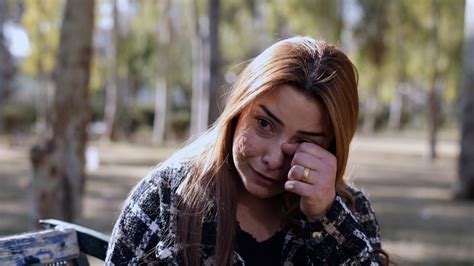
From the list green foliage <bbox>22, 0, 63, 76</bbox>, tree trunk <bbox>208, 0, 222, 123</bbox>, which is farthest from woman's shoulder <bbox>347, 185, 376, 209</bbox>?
green foliage <bbox>22, 0, 63, 76</bbox>

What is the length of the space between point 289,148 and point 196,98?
73.2 ft

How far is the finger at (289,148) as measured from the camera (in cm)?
181

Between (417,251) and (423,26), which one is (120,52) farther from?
(417,251)

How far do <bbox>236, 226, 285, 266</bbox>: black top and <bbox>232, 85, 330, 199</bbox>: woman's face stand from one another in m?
0.15

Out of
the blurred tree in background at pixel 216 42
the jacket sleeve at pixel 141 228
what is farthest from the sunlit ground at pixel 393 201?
the blurred tree in background at pixel 216 42

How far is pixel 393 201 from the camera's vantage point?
11008mm

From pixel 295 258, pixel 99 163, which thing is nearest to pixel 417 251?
pixel 295 258

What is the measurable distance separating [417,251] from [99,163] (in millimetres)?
11341

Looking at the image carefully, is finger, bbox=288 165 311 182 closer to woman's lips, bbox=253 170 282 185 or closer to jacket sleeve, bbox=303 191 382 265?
woman's lips, bbox=253 170 282 185

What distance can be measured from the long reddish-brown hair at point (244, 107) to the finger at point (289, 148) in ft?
0.35

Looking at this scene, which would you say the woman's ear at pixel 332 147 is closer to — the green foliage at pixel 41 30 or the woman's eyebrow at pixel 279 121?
the woman's eyebrow at pixel 279 121

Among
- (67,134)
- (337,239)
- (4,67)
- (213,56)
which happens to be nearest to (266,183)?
(337,239)

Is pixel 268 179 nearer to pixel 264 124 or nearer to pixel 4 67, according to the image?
pixel 264 124

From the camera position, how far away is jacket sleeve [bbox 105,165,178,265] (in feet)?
5.93
